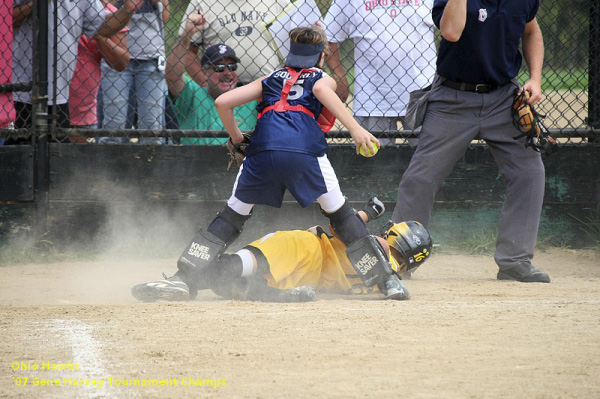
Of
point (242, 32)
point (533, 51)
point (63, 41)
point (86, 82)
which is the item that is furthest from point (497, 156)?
point (63, 41)

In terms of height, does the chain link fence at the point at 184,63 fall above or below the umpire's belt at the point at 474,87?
below

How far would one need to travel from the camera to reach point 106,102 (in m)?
6.65

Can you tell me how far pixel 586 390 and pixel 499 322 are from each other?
37.6 inches

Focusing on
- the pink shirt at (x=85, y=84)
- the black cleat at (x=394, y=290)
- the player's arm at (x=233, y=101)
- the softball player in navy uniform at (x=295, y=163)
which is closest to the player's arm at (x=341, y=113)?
the softball player in navy uniform at (x=295, y=163)

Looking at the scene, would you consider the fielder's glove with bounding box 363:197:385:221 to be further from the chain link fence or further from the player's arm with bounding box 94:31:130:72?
the player's arm with bounding box 94:31:130:72

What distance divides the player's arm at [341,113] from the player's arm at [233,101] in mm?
343

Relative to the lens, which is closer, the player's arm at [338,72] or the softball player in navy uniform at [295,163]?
the softball player in navy uniform at [295,163]

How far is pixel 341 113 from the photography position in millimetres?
4457

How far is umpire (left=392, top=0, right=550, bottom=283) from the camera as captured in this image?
17.0ft

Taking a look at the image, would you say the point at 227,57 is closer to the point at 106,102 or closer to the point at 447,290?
the point at 106,102

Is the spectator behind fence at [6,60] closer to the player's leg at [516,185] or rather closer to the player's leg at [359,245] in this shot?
the player's leg at [359,245]

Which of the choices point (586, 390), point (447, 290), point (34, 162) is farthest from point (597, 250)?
point (34, 162)

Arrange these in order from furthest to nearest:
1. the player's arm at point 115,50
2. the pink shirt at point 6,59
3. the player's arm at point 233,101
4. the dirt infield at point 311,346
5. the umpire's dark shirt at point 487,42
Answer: the player's arm at point 115,50 → the pink shirt at point 6,59 → the umpire's dark shirt at point 487,42 → the player's arm at point 233,101 → the dirt infield at point 311,346

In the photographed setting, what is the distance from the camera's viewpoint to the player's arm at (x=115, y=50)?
6.49m
